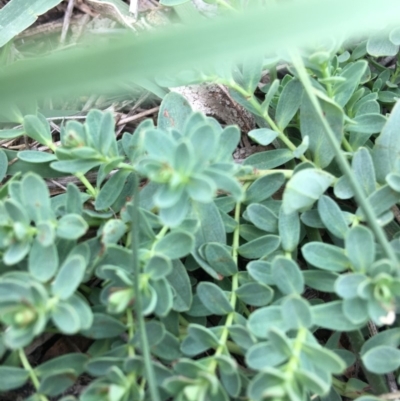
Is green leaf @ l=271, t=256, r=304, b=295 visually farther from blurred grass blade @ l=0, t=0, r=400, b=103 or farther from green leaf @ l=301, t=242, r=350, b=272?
blurred grass blade @ l=0, t=0, r=400, b=103

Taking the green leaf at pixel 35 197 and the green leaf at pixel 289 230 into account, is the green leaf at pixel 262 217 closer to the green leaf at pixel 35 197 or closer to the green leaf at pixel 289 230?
the green leaf at pixel 289 230

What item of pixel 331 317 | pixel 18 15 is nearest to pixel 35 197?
pixel 331 317

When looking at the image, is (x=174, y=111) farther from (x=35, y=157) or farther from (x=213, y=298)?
(x=213, y=298)

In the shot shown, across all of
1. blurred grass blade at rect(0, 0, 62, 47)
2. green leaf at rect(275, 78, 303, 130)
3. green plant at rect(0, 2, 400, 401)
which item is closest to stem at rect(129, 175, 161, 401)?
green plant at rect(0, 2, 400, 401)

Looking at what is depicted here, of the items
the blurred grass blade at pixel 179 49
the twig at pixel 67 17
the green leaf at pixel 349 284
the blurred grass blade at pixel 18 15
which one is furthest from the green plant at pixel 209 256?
the twig at pixel 67 17

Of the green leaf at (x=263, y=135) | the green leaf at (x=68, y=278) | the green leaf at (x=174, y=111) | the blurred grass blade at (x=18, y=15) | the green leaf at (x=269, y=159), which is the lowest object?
the green leaf at (x=269, y=159)

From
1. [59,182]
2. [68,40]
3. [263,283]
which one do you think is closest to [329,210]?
[263,283]
